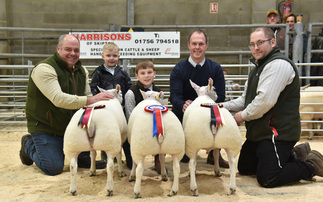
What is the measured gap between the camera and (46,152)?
328 cm

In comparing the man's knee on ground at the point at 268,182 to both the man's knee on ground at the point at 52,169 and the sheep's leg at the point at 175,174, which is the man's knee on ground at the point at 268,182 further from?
the man's knee on ground at the point at 52,169

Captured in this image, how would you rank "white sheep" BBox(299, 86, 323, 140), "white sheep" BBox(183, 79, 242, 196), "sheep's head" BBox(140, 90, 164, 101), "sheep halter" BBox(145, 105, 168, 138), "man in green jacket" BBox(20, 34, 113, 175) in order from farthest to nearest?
1. "white sheep" BBox(299, 86, 323, 140)
2. "man in green jacket" BBox(20, 34, 113, 175)
3. "sheep's head" BBox(140, 90, 164, 101)
4. "white sheep" BBox(183, 79, 242, 196)
5. "sheep halter" BBox(145, 105, 168, 138)

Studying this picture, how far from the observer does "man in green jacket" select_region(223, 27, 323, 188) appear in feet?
9.07

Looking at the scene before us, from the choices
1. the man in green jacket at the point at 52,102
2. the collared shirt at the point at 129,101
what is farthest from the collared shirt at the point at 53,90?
the collared shirt at the point at 129,101

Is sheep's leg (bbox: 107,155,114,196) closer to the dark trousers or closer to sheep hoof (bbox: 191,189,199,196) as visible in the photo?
sheep hoof (bbox: 191,189,199,196)

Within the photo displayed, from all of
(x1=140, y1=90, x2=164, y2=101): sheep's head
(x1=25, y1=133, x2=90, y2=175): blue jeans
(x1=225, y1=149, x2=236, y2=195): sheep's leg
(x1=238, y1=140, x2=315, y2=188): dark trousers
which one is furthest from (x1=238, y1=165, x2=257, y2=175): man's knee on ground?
(x1=25, y1=133, x2=90, y2=175): blue jeans

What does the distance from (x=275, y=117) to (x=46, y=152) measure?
2536mm

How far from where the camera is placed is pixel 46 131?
3.36 metres

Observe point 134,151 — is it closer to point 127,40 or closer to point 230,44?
point 127,40

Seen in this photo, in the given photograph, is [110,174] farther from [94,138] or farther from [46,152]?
[46,152]

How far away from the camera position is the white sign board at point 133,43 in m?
5.14

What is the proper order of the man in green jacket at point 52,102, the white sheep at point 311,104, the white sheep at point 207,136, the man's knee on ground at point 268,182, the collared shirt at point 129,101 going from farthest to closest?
the white sheep at point 311,104, the collared shirt at point 129,101, the man in green jacket at point 52,102, the man's knee on ground at point 268,182, the white sheep at point 207,136

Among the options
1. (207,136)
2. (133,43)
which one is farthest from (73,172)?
(133,43)

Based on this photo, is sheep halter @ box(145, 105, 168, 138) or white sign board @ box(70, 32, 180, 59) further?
white sign board @ box(70, 32, 180, 59)
